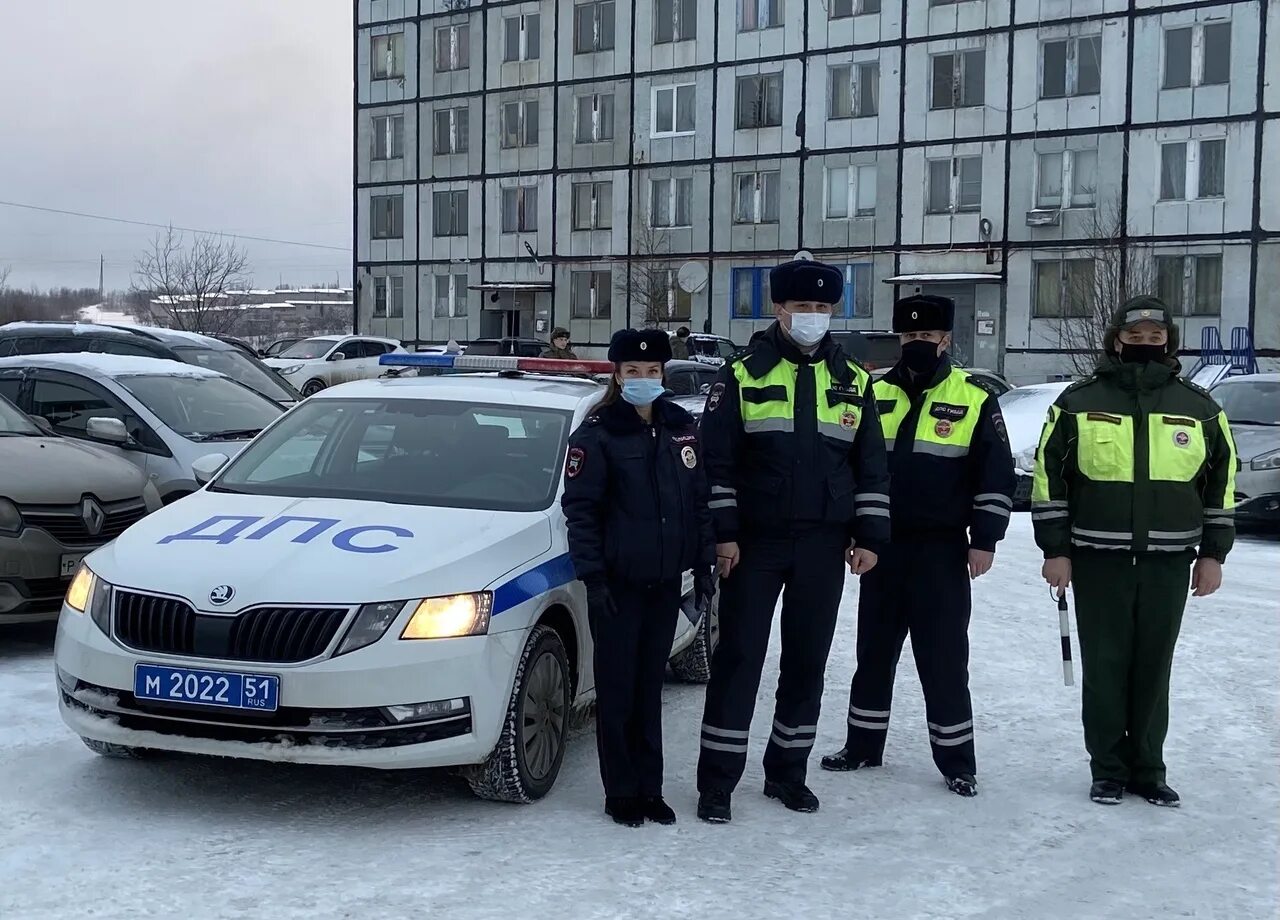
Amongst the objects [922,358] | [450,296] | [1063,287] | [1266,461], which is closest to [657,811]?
[922,358]

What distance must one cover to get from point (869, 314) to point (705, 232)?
5.98 meters

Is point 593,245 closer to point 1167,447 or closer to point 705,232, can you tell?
point 705,232

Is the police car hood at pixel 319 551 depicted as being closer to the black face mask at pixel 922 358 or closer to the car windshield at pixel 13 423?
the black face mask at pixel 922 358

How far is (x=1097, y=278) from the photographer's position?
34.4m

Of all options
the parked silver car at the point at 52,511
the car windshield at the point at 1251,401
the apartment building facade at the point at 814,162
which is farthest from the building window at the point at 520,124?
the parked silver car at the point at 52,511

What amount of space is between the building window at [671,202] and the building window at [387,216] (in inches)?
422

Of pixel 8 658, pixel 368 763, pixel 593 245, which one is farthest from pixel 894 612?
pixel 593 245

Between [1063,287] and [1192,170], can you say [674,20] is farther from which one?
[1192,170]

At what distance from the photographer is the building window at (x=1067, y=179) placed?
3600 centimetres

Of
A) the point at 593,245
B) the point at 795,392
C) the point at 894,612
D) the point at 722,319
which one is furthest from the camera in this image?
the point at 593,245

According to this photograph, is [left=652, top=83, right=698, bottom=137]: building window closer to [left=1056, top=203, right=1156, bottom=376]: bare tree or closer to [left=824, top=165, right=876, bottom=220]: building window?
[left=824, top=165, right=876, bottom=220]: building window

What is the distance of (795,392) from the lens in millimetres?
5117

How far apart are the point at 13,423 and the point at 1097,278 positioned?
98.8 ft

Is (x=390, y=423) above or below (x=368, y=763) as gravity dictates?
above
